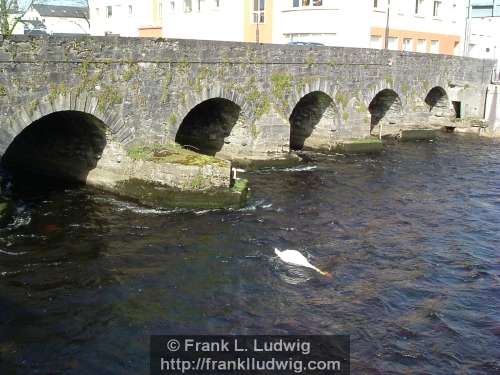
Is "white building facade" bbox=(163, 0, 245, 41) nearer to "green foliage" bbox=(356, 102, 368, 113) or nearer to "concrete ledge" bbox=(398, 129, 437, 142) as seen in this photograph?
"concrete ledge" bbox=(398, 129, 437, 142)

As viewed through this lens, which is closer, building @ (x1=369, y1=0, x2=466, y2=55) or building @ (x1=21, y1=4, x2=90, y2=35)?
building @ (x1=369, y1=0, x2=466, y2=55)

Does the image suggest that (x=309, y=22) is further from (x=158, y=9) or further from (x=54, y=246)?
(x=54, y=246)

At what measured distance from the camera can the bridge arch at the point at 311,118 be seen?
89.9ft

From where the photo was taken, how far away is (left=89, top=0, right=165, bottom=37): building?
161 feet

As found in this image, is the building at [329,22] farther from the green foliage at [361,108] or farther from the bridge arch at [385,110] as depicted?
the green foliage at [361,108]

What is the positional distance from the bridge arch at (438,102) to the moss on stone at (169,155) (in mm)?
23058

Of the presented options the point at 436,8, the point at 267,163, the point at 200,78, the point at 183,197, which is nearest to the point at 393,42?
the point at 436,8

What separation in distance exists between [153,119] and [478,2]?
169 feet

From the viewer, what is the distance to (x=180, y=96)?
65.1ft

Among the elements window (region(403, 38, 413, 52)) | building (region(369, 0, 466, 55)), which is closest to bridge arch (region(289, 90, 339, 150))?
building (region(369, 0, 466, 55))

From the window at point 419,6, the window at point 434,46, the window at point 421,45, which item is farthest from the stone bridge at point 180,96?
the window at point 434,46

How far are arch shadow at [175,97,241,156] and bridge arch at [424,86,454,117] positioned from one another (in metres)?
18.3

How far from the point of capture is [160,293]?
12062mm

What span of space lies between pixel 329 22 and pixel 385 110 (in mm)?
7421
